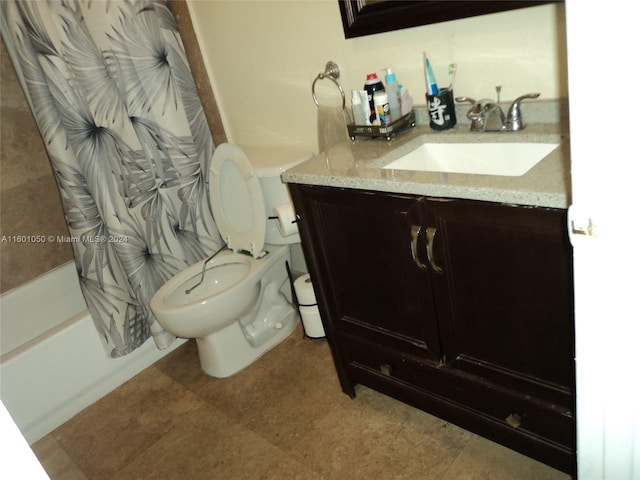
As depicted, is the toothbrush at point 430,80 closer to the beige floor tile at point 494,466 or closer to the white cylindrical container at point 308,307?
the white cylindrical container at point 308,307

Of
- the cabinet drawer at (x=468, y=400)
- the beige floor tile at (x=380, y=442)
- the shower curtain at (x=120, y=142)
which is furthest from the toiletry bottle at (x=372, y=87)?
the beige floor tile at (x=380, y=442)

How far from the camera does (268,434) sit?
1.79 meters

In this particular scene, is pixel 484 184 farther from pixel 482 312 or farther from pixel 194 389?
pixel 194 389

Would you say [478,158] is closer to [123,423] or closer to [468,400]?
[468,400]

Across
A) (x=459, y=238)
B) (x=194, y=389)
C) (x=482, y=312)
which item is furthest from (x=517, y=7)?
(x=194, y=389)

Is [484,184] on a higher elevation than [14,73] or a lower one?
lower

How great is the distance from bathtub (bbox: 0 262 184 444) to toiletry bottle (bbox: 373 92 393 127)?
1.44 m

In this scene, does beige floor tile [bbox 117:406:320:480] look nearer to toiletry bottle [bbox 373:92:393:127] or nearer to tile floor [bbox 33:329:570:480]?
tile floor [bbox 33:329:570:480]

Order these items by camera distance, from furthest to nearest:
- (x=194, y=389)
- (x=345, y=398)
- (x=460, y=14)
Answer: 1. (x=194, y=389)
2. (x=345, y=398)
3. (x=460, y=14)

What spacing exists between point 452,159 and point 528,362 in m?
0.60

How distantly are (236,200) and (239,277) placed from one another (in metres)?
0.31

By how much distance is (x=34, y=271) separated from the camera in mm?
2426

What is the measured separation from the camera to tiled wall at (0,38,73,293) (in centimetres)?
223

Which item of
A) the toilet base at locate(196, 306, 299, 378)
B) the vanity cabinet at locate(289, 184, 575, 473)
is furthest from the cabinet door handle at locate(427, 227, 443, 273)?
the toilet base at locate(196, 306, 299, 378)
